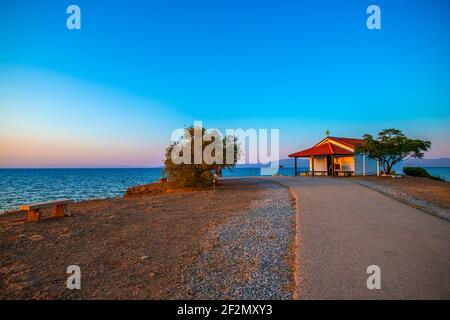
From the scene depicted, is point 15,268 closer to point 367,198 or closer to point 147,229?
point 147,229

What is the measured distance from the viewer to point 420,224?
7.11 m

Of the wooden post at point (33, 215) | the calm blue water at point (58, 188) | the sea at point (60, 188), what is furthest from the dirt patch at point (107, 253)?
the calm blue water at point (58, 188)

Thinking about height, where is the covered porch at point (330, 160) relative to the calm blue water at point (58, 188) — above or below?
above

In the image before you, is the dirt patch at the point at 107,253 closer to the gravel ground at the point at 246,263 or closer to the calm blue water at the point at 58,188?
the gravel ground at the point at 246,263

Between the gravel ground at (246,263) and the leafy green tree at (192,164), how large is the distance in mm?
11381

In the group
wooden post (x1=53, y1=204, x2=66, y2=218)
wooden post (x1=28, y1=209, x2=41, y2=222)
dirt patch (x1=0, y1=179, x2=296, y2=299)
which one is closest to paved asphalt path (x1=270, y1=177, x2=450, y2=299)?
dirt patch (x1=0, y1=179, x2=296, y2=299)

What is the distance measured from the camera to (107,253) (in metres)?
5.88

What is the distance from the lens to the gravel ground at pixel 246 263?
382 centimetres

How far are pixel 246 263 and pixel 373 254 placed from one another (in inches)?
102

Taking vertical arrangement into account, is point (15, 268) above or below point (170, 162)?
below
